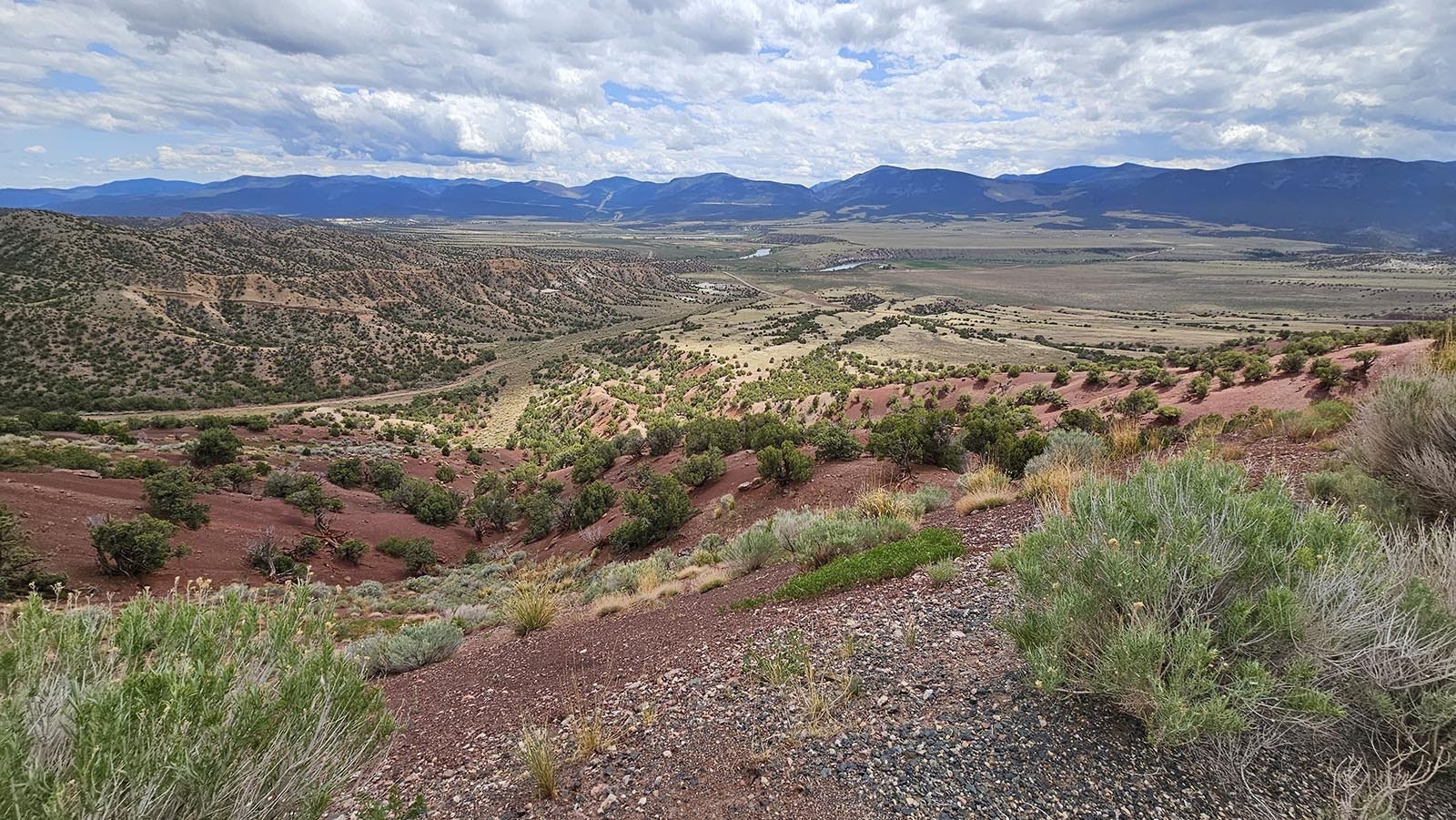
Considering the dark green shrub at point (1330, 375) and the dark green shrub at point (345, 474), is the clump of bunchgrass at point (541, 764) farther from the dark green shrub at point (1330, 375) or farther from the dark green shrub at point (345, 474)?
the dark green shrub at point (345, 474)

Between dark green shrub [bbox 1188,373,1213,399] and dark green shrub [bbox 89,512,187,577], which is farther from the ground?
dark green shrub [bbox 1188,373,1213,399]

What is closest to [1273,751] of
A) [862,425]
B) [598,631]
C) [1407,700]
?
[1407,700]

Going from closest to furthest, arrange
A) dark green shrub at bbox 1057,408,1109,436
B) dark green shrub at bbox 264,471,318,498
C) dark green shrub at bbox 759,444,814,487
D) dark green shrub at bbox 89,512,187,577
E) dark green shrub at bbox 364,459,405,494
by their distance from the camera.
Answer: dark green shrub at bbox 89,512,187,577 → dark green shrub at bbox 1057,408,1109,436 → dark green shrub at bbox 759,444,814,487 → dark green shrub at bbox 264,471,318,498 → dark green shrub at bbox 364,459,405,494

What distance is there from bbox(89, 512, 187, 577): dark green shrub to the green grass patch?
14355 mm

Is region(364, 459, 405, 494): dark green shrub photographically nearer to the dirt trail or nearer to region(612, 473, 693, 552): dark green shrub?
the dirt trail

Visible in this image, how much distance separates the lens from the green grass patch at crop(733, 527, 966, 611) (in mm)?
6699

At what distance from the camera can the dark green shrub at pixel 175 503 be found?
1652 centimetres

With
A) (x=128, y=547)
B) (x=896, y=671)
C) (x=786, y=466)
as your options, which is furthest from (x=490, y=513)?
(x=896, y=671)

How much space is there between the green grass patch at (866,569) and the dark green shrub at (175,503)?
17.5m

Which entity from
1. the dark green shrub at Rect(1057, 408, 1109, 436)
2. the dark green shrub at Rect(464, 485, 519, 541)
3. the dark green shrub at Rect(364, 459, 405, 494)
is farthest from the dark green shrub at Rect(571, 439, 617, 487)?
the dark green shrub at Rect(1057, 408, 1109, 436)

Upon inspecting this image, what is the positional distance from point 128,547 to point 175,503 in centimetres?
376

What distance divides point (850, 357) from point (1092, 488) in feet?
Answer: 158

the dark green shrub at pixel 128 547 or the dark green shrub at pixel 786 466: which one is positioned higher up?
the dark green shrub at pixel 786 466

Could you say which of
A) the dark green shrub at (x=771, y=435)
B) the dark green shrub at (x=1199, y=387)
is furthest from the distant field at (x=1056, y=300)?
the dark green shrub at (x=1199, y=387)
